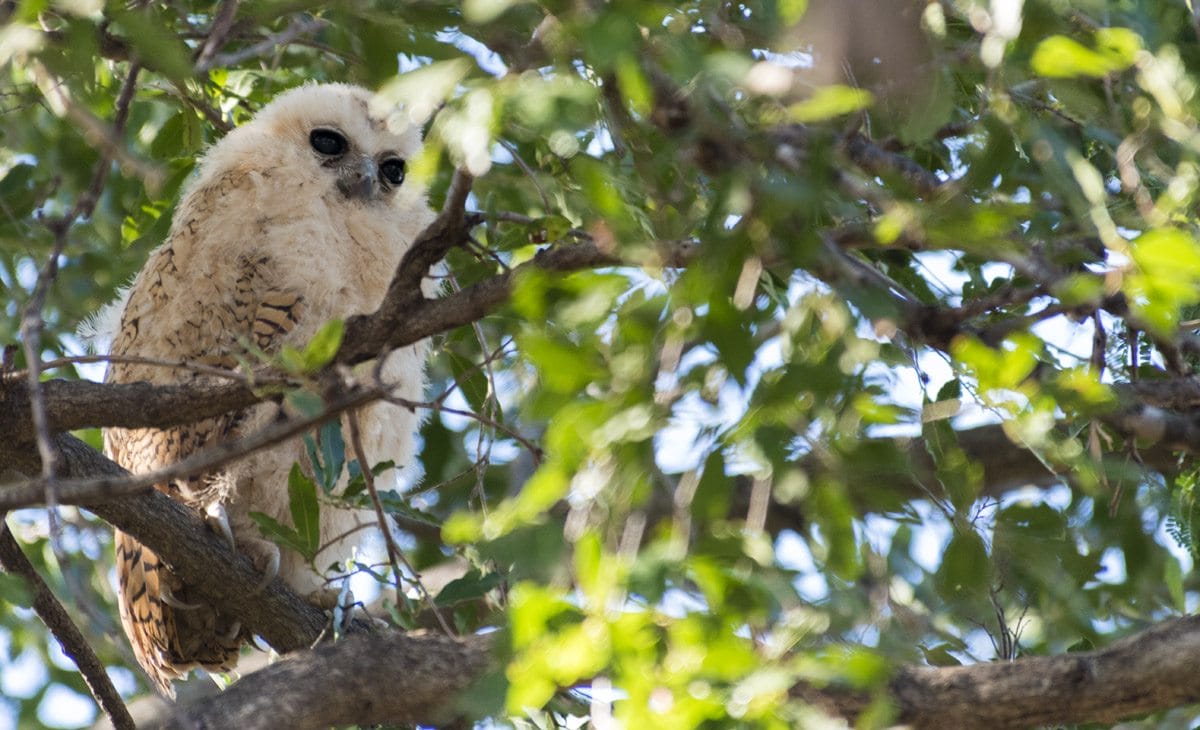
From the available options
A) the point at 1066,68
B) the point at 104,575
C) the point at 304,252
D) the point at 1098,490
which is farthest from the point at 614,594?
the point at 104,575

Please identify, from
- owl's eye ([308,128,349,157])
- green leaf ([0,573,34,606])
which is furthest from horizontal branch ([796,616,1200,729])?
owl's eye ([308,128,349,157])

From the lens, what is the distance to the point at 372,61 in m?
2.17

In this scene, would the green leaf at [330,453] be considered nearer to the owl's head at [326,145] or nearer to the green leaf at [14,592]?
the green leaf at [14,592]

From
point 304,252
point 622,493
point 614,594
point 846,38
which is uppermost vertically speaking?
point 304,252

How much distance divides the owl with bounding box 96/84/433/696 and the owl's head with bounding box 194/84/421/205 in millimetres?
14

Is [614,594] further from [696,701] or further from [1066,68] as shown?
[1066,68]

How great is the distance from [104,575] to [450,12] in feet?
10.8

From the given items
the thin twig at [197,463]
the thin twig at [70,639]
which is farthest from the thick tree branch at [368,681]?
the thin twig at [70,639]

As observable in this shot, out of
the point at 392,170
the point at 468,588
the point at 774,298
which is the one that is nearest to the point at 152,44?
the point at 774,298

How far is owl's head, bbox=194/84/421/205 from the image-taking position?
4297mm

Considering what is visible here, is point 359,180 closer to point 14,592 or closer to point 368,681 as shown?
point 368,681

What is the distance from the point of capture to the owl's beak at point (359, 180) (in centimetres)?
436

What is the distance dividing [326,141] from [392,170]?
0.87 feet

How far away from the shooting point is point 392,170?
4680mm
